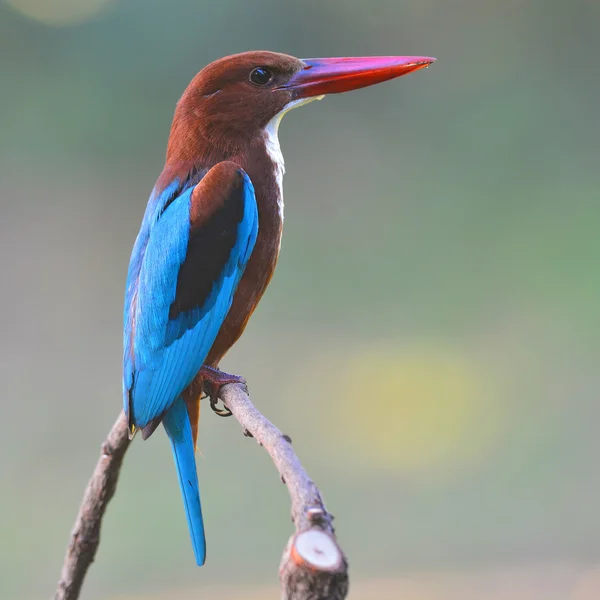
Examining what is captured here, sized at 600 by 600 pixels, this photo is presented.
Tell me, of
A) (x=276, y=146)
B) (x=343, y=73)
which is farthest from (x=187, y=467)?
(x=343, y=73)

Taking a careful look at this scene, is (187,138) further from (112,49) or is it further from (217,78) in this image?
(112,49)

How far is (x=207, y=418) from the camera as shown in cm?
240

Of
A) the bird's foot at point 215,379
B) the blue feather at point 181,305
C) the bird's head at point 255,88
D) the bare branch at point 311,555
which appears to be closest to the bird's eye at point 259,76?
the bird's head at point 255,88

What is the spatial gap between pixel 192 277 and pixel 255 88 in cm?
28

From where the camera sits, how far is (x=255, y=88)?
112cm

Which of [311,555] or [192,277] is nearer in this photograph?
[311,555]

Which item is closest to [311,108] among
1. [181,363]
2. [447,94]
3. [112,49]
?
[447,94]

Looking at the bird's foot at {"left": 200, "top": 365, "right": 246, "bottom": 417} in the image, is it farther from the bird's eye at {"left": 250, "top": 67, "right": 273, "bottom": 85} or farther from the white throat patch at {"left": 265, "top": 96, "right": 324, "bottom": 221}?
the bird's eye at {"left": 250, "top": 67, "right": 273, "bottom": 85}

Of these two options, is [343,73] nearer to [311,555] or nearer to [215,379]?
[215,379]

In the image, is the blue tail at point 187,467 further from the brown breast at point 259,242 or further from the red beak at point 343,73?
the red beak at point 343,73

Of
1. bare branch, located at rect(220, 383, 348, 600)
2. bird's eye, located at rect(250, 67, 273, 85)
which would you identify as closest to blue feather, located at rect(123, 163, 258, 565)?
bird's eye, located at rect(250, 67, 273, 85)

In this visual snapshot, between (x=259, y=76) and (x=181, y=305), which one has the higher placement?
(x=259, y=76)

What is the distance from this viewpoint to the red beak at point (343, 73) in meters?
1.11

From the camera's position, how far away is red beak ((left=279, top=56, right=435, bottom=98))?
43.5 inches
